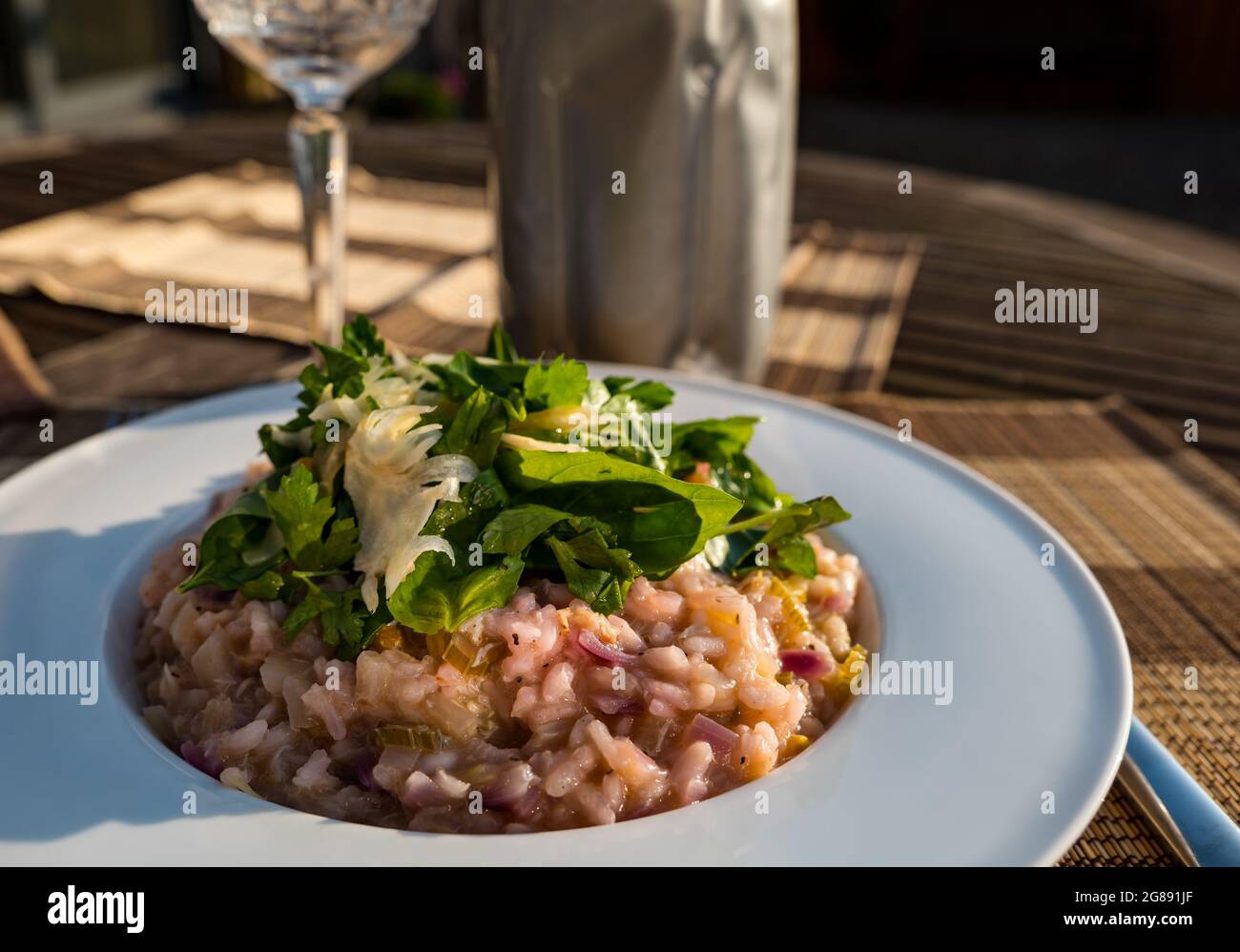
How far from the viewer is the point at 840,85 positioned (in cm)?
1209

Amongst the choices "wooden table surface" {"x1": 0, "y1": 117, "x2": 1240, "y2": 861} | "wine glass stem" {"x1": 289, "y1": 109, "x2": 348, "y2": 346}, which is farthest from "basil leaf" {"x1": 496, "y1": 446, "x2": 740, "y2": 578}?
"wine glass stem" {"x1": 289, "y1": 109, "x2": 348, "y2": 346}

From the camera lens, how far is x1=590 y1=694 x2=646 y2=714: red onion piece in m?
1.24

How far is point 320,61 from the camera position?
2.01 metres

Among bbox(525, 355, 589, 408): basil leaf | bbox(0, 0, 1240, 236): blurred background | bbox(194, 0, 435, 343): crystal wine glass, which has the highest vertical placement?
bbox(194, 0, 435, 343): crystal wine glass

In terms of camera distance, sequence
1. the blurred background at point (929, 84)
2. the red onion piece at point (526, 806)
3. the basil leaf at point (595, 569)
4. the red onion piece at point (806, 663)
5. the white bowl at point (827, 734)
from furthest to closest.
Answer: the blurred background at point (929, 84) → the red onion piece at point (806, 663) → the basil leaf at point (595, 569) → the red onion piece at point (526, 806) → the white bowl at point (827, 734)

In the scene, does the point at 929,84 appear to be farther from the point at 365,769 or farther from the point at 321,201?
the point at 365,769

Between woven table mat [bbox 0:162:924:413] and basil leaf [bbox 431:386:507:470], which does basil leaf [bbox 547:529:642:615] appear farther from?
woven table mat [bbox 0:162:924:413]

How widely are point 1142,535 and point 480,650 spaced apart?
1198 millimetres

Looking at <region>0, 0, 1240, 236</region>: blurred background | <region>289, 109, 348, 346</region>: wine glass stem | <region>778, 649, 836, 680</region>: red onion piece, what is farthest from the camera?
<region>0, 0, 1240, 236</region>: blurred background

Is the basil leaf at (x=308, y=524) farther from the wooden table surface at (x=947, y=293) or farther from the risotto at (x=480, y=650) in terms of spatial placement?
the wooden table surface at (x=947, y=293)

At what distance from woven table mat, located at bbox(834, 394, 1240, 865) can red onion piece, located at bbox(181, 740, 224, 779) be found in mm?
897

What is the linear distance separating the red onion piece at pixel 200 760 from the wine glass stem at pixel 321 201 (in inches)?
42.6

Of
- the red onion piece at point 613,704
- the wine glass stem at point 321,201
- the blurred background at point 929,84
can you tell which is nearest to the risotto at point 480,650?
the red onion piece at point 613,704

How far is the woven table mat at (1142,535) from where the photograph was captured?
1.36m
